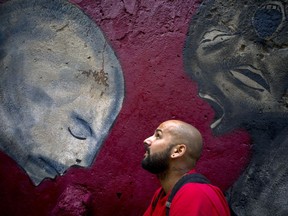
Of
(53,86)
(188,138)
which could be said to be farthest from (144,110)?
(53,86)

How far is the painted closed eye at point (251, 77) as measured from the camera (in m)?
2.44

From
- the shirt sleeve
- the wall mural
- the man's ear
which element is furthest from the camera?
the wall mural

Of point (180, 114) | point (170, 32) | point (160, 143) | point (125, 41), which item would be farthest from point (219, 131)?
point (125, 41)

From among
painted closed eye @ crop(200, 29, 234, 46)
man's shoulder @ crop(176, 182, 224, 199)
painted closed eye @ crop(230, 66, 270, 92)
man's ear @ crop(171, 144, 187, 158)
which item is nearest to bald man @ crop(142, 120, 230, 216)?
man's ear @ crop(171, 144, 187, 158)

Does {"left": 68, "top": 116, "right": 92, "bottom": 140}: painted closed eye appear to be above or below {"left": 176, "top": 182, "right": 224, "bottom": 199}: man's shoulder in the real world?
below

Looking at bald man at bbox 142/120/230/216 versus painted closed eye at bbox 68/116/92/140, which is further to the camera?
painted closed eye at bbox 68/116/92/140

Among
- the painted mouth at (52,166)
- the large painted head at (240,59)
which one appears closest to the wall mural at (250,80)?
the large painted head at (240,59)

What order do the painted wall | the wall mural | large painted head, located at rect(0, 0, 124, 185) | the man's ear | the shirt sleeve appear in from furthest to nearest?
large painted head, located at rect(0, 0, 124, 185), the painted wall, the wall mural, the man's ear, the shirt sleeve

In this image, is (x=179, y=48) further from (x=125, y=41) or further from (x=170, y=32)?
(x=125, y=41)

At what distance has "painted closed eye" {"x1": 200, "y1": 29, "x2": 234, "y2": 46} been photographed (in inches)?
101

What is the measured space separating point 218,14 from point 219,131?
811 mm

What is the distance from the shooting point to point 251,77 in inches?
97.1

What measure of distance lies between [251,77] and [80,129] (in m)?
1.34

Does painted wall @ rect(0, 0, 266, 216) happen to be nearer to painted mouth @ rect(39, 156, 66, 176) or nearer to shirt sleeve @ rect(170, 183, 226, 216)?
painted mouth @ rect(39, 156, 66, 176)
